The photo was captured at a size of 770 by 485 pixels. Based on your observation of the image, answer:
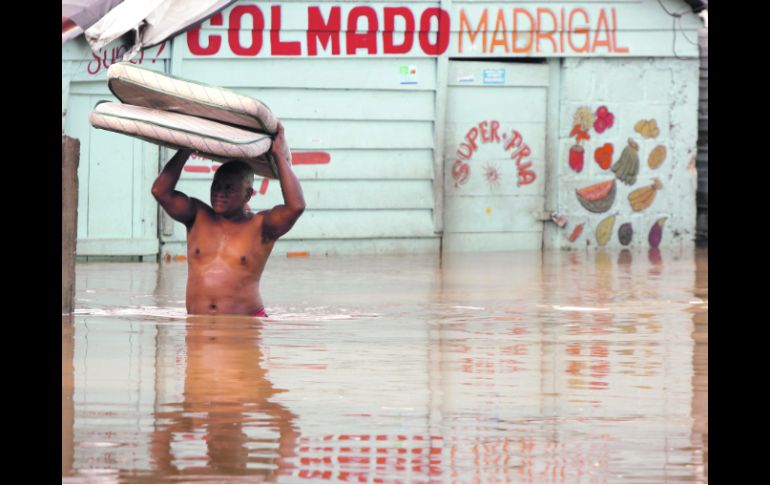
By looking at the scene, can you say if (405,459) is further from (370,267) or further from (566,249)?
(566,249)

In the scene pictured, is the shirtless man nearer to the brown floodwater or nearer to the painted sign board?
the brown floodwater

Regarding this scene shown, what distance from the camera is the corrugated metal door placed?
1594cm

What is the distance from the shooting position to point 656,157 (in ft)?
54.6

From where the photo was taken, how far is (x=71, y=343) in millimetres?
8141

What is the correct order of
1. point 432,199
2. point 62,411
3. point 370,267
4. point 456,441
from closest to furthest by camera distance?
point 456,441
point 62,411
point 370,267
point 432,199

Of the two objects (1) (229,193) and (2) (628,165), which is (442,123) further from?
(1) (229,193)

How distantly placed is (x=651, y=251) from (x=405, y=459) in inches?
453

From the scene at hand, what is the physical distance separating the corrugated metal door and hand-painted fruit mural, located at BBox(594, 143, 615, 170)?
1.97 ft

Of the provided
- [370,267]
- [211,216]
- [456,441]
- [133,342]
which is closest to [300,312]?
[211,216]

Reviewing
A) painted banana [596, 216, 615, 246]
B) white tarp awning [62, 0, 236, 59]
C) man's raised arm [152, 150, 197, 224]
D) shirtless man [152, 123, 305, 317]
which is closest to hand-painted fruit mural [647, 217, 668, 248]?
painted banana [596, 216, 615, 246]

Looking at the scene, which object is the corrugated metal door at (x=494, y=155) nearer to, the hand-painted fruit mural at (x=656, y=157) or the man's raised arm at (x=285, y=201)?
the hand-painted fruit mural at (x=656, y=157)

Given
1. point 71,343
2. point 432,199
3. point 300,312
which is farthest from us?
point 432,199

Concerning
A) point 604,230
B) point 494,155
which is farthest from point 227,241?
point 604,230

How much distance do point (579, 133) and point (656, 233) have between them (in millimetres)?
1479
